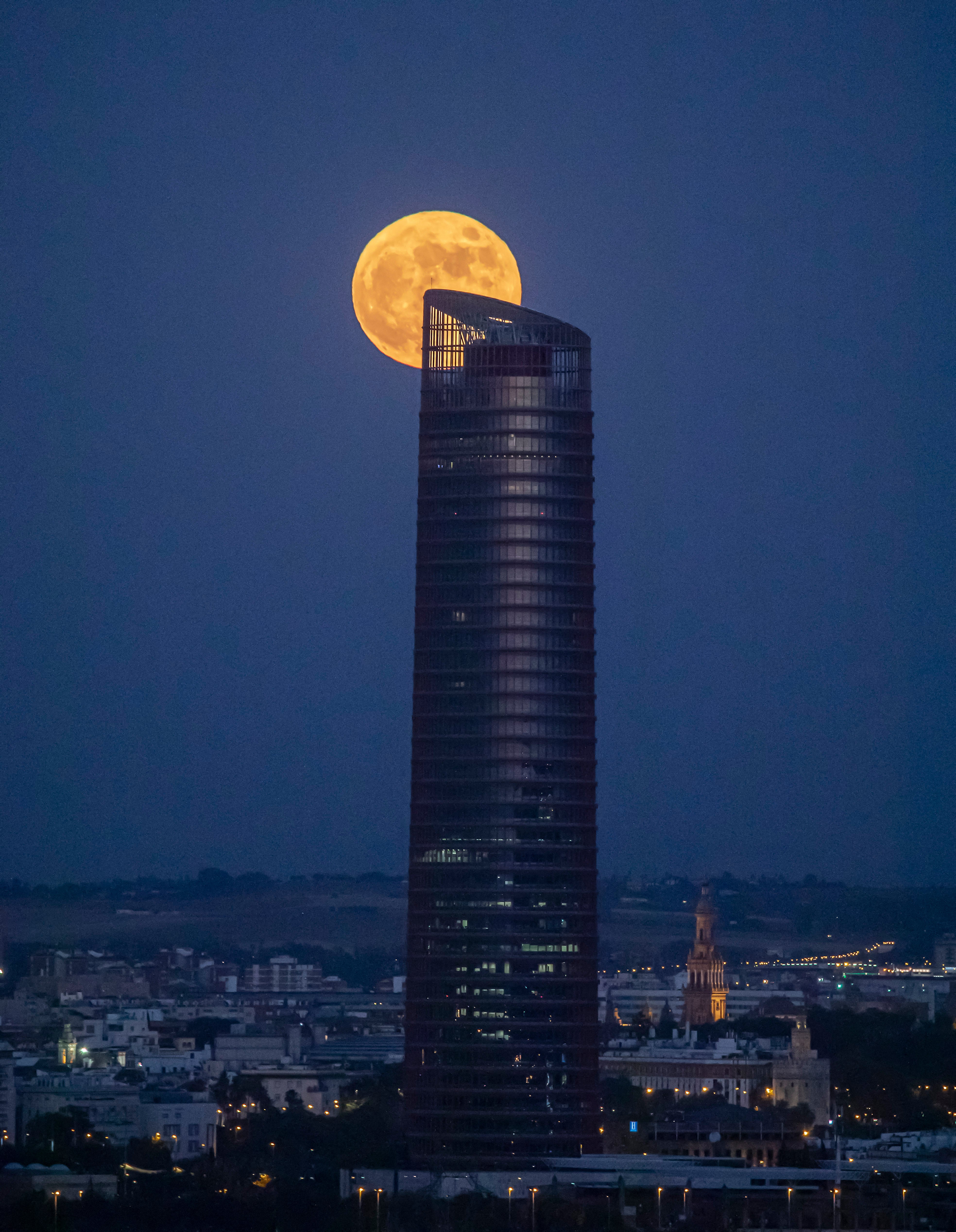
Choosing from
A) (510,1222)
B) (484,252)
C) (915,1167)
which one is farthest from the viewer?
(484,252)

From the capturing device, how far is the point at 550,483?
158750mm

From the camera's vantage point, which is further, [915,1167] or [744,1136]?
[744,1136]

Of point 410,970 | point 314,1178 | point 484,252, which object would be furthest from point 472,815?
point 484,252

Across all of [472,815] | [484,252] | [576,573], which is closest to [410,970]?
[472,815]

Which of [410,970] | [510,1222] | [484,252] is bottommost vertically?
[510,1222]

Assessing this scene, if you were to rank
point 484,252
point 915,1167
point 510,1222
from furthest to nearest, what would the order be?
1. point 484,252
2. point 915,1167
3. point 510,1222

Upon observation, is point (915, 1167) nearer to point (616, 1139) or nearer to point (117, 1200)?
point (616, 1139)

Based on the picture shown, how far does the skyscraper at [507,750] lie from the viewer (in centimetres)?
15500

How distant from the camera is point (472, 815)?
15762 centimetres

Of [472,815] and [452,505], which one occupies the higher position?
[452,505]

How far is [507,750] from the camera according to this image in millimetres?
157375

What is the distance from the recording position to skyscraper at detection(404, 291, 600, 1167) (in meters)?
155

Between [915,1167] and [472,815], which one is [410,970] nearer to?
[472,815]

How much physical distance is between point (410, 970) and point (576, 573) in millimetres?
22083
